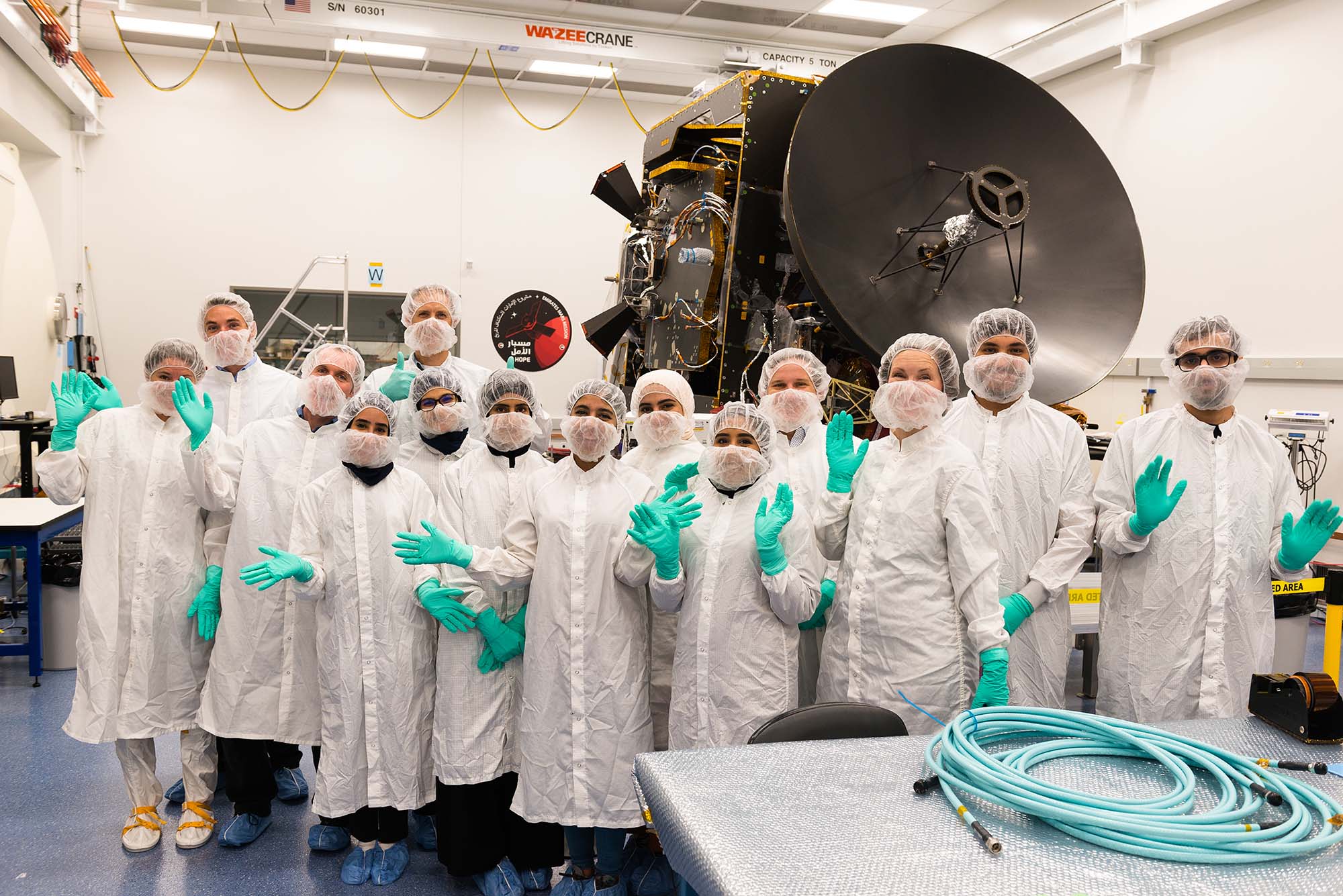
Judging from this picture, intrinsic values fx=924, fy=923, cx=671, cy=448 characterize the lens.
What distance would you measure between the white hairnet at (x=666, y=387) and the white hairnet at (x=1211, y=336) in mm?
1284

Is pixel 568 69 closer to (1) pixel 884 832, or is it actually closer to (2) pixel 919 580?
(2) pixel 919 580

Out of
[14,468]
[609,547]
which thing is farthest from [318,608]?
[14,468]

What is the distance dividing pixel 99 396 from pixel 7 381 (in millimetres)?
4409

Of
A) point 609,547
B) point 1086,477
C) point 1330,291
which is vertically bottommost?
point 609,547

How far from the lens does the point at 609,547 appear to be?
2271 millimetres

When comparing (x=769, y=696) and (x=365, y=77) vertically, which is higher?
(x=365, y=77)

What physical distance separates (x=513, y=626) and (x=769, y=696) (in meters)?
0.69

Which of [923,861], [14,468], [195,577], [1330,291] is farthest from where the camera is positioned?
[14,468]

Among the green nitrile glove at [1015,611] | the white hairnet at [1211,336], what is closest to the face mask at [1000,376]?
the white hairnet at [1211,336]

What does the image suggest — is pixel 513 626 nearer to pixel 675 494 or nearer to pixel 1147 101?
pixel 675 494

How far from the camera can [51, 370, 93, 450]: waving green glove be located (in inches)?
103

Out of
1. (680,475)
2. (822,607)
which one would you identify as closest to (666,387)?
→ (680,475)

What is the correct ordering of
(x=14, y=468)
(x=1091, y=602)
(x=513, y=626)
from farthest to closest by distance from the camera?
(x=14, y=468) < (x=1091, y=602) < (x=513, y=626)

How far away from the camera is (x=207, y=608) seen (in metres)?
2.65
